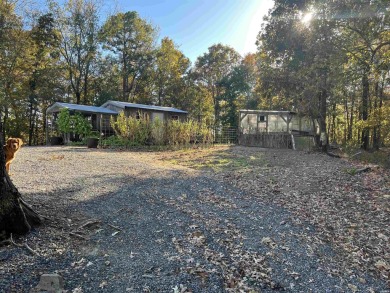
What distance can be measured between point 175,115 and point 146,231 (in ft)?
65.4

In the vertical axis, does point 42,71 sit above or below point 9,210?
above

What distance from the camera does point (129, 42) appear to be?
25969mm

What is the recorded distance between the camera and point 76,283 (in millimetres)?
2146

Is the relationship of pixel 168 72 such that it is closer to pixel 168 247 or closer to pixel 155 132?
pixel 155 132

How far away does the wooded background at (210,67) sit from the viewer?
9.62 meters

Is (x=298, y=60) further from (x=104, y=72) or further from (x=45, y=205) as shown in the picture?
(x=104, y=72)

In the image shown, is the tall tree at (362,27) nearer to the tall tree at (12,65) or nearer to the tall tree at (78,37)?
the tall tree at (12,65)

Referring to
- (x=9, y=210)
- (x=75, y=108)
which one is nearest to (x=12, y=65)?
(x=75, y=108)

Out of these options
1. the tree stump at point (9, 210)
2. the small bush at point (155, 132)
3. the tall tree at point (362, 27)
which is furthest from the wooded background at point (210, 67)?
the tree stump at point (9, 210)

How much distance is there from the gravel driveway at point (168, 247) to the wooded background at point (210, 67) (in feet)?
23.6

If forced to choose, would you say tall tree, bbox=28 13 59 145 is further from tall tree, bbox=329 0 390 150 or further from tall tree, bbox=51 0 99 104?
tall tree, bbox=329 0 390 150

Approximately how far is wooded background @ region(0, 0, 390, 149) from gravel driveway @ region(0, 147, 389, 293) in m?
7.19

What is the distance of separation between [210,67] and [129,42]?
327 inches

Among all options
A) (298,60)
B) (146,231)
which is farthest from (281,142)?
(146,231)
